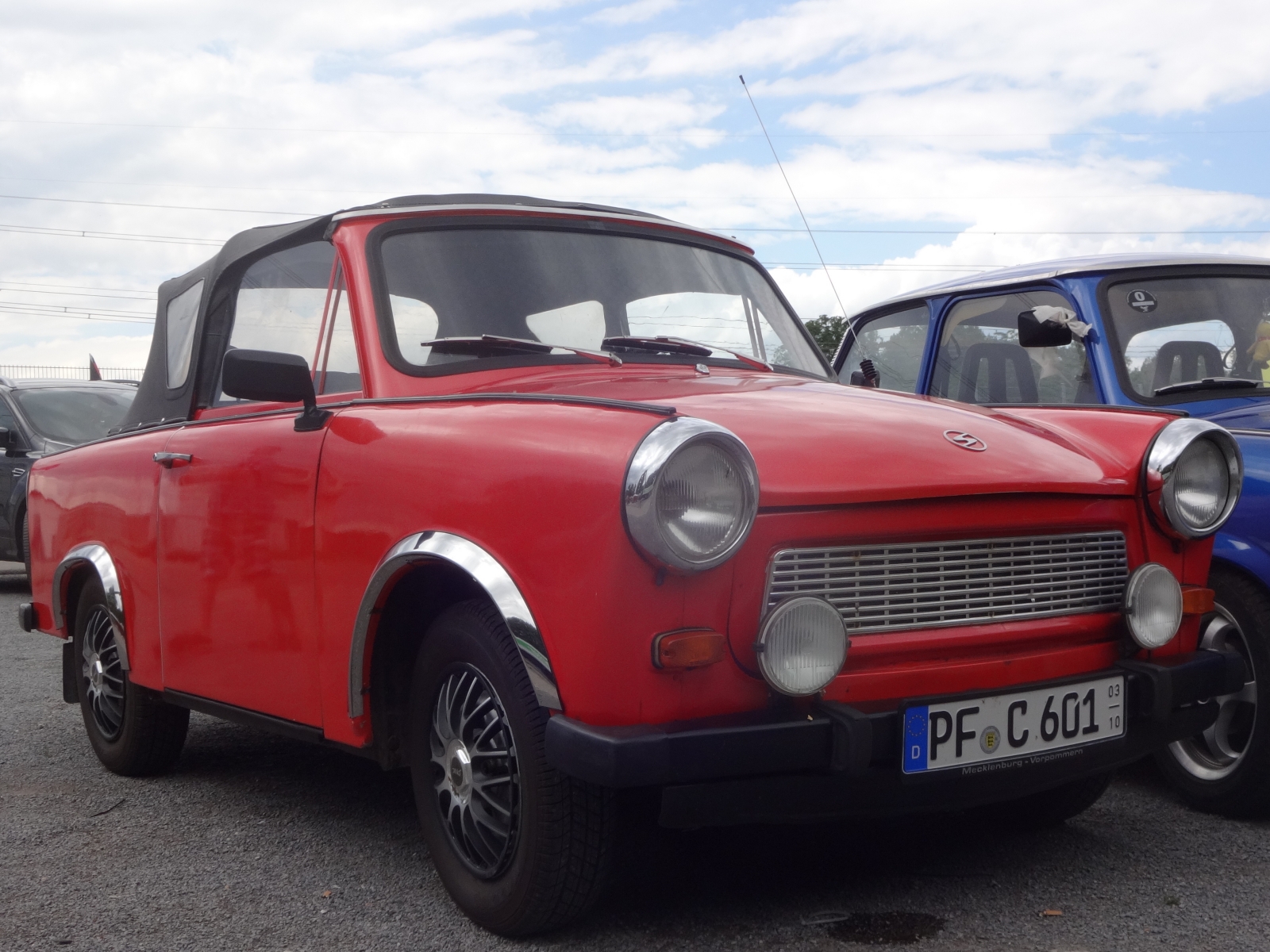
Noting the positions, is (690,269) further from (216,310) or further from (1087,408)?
(216,310)

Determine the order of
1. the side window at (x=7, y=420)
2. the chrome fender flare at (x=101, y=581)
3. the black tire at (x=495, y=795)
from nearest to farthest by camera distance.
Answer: the black tire at (x=495, y=795)
the chrome fender flare at (x=101, y=581)
the side window at (x=7, y=420)

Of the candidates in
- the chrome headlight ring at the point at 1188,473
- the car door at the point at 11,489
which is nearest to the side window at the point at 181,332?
the chrome headlight ring at the point at 1188,473

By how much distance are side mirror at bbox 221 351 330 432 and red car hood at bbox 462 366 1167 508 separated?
1.59 ft

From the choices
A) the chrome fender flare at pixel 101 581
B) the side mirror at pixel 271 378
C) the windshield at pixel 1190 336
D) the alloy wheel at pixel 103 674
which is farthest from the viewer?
the alloy wheel at pixel 103 674

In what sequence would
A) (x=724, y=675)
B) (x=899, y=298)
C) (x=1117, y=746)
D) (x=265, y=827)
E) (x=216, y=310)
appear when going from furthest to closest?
(x=899, y=298), (x=216, y=310), (x=265, y=827), (x=1117, y=746), (x=724, y=675)

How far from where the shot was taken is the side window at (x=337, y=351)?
143 inches

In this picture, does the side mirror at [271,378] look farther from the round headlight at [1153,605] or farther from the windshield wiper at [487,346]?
the round headlight at [1153,605]

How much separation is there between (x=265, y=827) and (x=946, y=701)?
85.3 inches

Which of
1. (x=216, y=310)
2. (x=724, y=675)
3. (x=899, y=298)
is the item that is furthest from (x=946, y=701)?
(x=899, y=298)

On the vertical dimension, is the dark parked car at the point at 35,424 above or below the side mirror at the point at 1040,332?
below

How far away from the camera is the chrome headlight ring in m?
3.19

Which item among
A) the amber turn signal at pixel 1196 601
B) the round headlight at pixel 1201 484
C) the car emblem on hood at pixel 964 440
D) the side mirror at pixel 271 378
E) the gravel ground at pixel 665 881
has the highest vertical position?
the side mirror at pixel 271 378

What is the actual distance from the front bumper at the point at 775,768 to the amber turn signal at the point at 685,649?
116mm

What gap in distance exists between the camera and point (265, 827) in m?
3.95
